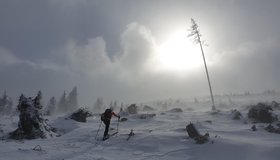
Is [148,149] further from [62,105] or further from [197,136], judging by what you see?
[62,105]

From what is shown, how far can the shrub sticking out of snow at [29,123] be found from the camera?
17159 mm

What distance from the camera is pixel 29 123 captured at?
57.7 ft

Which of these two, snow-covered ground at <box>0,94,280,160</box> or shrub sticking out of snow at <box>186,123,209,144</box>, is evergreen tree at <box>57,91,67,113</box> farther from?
shrub sticking out of snow at <box>186,123,209,144</box>

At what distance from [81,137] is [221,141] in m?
8.45

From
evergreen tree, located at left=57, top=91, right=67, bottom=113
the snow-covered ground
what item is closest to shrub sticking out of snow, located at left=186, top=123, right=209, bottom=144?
the snow-covered ground

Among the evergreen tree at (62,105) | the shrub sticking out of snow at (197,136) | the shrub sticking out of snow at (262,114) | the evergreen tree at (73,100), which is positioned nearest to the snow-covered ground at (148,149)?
the shrub sticking out of snow at (197,136)

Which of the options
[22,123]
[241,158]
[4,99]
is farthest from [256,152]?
[4,99]

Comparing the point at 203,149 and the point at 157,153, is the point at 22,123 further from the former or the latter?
the point at 203,149

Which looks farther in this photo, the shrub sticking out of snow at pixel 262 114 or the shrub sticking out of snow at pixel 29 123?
the shrub sticking out of snow at pixel 262 114

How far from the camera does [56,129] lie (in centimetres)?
2152

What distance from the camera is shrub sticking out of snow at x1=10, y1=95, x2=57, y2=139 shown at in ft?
56.3

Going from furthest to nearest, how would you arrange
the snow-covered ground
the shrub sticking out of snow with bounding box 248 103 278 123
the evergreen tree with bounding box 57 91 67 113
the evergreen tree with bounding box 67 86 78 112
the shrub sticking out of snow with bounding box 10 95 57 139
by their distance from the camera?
the evergreen tree with bounding box 67 86 78 112 < the evergreen tree with bounding box 57 91 67 113 < the shrub sticking out of snow with bounding box 248 103 278 123 < the shrub sticking out of snow with bounding box 10 95 57 139 < the snow-covered ground

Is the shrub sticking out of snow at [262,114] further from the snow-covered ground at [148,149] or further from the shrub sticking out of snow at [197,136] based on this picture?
the shrub sticking out of snow at [197,136]

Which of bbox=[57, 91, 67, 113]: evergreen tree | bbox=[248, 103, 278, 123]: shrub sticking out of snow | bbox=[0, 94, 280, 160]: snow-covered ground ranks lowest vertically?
bbox=[0, 94, 280, 160]: snow-covered ground
